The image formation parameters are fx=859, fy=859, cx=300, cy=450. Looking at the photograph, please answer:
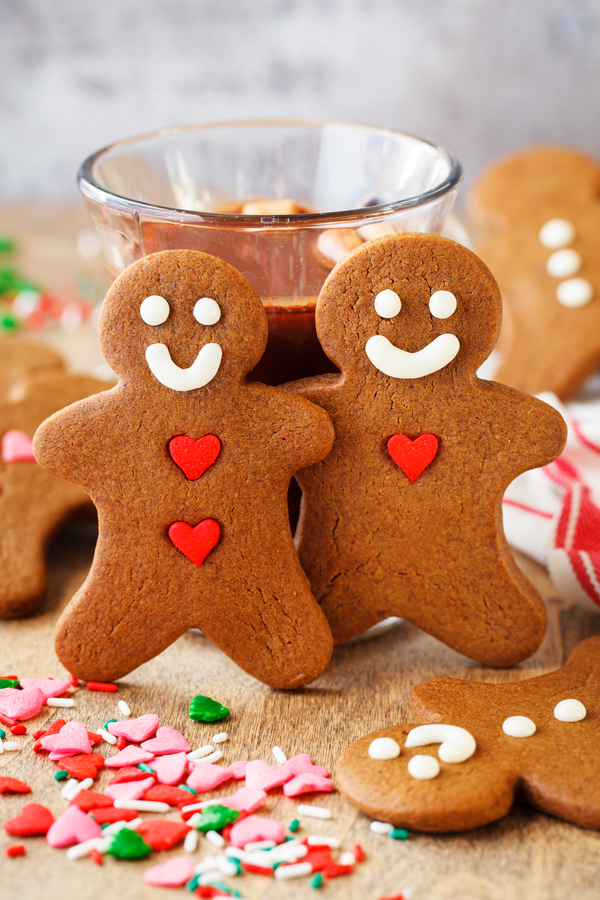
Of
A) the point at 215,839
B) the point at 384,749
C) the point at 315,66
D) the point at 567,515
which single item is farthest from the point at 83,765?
the point at 315,66

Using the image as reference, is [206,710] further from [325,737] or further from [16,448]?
[16,448]

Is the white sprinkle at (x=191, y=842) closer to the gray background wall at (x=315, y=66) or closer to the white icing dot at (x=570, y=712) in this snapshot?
the white icing dot at (x=570, y=712)

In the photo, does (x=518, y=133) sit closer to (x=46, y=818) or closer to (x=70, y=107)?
(x=70, y=107)

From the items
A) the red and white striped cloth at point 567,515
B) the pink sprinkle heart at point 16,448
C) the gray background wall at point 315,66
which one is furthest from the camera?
the gray background wall at point 315,66

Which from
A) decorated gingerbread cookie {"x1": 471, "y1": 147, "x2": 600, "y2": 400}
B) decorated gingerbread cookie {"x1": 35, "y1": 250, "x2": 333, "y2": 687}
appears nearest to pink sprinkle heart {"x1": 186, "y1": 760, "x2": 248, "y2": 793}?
decorated gingerbread cookie {"x1": 35, "y1": 250, "x2": 333, "y2": 687}

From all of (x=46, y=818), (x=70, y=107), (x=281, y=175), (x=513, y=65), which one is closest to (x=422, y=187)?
(x=281, y=175)

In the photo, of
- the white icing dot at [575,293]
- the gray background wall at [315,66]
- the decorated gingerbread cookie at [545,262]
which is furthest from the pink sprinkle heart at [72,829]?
the gray background wall at [315,66]

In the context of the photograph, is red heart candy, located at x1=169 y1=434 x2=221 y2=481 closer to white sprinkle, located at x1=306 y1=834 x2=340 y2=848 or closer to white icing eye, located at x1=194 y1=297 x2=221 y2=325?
white icing eye, located at x1=194 y1=297 x2=221 y2=325
